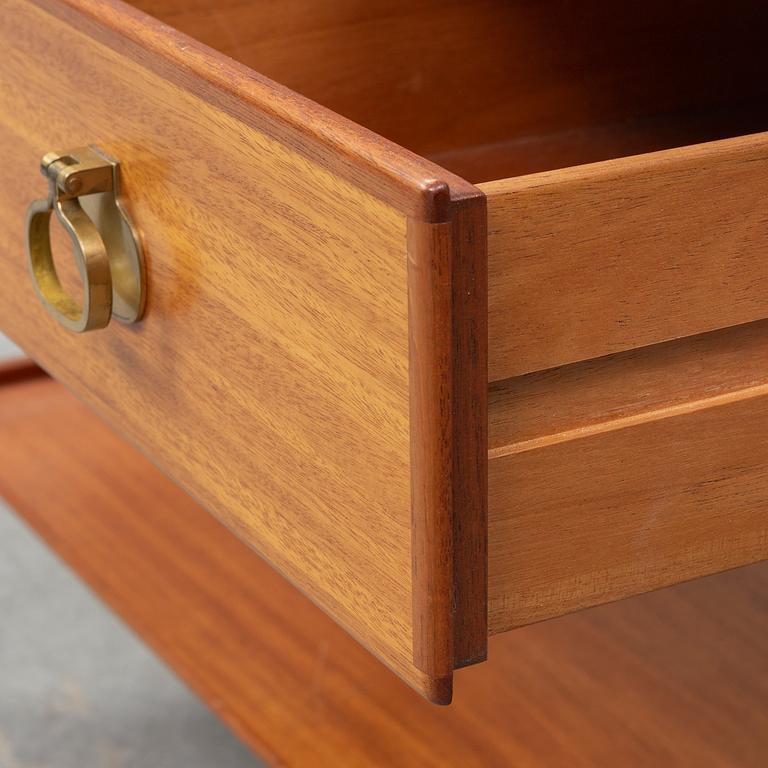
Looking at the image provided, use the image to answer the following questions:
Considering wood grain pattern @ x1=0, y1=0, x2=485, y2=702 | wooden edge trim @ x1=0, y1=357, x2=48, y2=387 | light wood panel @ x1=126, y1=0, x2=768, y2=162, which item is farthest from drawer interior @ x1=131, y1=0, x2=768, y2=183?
wooden edge trim @ x1=0, y1=357, x2=48, y2=387

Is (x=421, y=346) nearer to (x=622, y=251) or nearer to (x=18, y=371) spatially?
(x=622, y=251)

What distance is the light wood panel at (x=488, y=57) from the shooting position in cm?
81

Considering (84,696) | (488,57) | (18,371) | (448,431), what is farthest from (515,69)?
(84,696)

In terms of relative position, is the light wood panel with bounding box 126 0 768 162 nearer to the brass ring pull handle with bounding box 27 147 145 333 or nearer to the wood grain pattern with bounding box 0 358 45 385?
the brass ring pull handle with bounding box 27 147 145 333

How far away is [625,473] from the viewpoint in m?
0.48

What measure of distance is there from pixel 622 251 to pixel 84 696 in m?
0.99

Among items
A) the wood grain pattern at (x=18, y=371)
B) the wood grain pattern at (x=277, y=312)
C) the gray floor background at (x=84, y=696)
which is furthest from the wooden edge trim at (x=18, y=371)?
the wood grain pattern at (x=277, y=312)

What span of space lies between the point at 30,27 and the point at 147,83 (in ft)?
0.39

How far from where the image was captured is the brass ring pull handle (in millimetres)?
571

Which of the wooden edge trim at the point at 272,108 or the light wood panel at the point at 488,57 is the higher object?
the wooden edge trim at the point at 272,108

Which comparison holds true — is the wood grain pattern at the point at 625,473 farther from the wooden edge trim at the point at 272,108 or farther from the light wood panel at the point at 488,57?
the light wood panel at the point at 488,57

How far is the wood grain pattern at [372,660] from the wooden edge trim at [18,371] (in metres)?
0.12

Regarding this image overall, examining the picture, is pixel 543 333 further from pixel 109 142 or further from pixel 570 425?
pixel 109 142

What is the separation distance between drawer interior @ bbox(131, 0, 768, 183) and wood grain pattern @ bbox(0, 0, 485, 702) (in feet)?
0.69
